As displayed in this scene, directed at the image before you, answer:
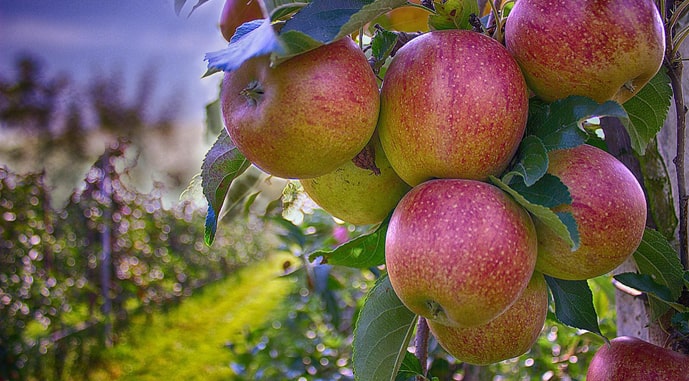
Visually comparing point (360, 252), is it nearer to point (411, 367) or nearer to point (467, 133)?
point (411, 367)

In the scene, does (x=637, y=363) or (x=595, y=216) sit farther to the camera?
(x=637, y=363)

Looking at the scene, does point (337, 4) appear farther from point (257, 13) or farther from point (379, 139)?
point (257, 13)

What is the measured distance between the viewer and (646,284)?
646 mm

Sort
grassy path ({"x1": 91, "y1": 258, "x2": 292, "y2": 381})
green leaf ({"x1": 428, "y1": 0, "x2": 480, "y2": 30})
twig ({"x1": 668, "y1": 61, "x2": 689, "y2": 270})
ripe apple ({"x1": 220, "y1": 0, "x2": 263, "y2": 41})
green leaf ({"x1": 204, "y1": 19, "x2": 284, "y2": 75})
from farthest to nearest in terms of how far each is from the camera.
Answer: grassy path ({"x1": 91, "y1": 258, "x2": 292, "y2": 381})
ripe apple ({"x1": 220, "y1": 0, "x2": 263, "y2": 41})
twig ({"x1": 668, "y1": 61, "x2": 689, "y2": 270})
green leaf ({"x1": 428, "y1": 0, "x2": 480, "y2": 30})
green leaf ({"x1": 204, "y1": 19, "x2": 284, "y2": 75})

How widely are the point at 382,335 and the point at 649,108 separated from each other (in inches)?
13.9

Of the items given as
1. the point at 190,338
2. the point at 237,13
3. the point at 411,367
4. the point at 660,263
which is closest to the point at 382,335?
the point at 411,367

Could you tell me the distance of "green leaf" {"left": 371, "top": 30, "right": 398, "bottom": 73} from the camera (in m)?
0.57

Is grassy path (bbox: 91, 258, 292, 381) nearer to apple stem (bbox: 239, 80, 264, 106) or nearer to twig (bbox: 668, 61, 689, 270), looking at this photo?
twig (bbox: 668, 61, 689, 270)

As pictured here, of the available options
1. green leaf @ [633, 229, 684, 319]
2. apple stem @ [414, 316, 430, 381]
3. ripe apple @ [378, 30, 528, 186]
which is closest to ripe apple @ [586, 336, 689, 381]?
green leaf @ [633, 229, 684, 319]

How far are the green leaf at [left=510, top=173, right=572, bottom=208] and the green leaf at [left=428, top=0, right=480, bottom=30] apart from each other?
0.52 ft

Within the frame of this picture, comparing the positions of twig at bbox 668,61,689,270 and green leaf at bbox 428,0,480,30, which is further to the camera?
twig at bbox 668,61,689,270

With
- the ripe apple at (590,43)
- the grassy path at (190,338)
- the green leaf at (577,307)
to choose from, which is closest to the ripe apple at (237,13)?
the ripe apple at (590,43)

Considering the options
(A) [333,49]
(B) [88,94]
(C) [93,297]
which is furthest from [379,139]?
(C) [93,297]

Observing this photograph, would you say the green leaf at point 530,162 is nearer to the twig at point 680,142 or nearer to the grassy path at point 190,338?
the twig at point 680,142
